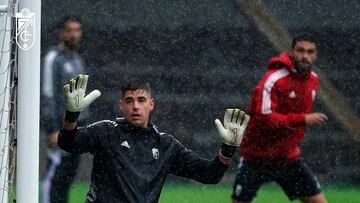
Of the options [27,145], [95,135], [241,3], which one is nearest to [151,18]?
[241,3]

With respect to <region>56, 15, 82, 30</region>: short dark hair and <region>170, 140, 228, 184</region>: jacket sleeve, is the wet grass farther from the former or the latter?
<region>170, 140, 228, 184</region>: jacket sleeve

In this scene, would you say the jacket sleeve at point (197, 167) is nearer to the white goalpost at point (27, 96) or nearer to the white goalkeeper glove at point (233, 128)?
the white goalkeeper glove at point (233, 128)

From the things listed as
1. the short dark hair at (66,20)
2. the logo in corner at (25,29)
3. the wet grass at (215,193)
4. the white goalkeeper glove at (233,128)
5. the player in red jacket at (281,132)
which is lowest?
the wet grass at (215,193)

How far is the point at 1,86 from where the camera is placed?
5.12 metres

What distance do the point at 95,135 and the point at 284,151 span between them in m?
2.20

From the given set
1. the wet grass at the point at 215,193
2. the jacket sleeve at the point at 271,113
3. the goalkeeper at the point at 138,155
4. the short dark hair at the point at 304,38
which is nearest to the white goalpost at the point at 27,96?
the goalkeeper at the point at 138,155

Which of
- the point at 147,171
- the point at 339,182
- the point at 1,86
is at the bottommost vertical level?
the point at 339,182

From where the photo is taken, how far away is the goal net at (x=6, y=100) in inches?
198

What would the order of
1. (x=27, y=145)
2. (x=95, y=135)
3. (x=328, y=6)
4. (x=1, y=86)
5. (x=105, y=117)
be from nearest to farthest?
1. (x=27, y=145)
2. (x=1, y=86)
3. (x=95, y=135)
4. (x=105, y=117)
5. (x=328, y=6)

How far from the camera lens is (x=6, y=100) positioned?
5.08 metres

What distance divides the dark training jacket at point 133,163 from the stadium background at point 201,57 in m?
2.48

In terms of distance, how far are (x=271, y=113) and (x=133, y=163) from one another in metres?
1.88

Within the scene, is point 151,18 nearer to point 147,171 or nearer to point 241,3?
point 241,3

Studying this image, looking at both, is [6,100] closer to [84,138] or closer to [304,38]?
[84,138]
